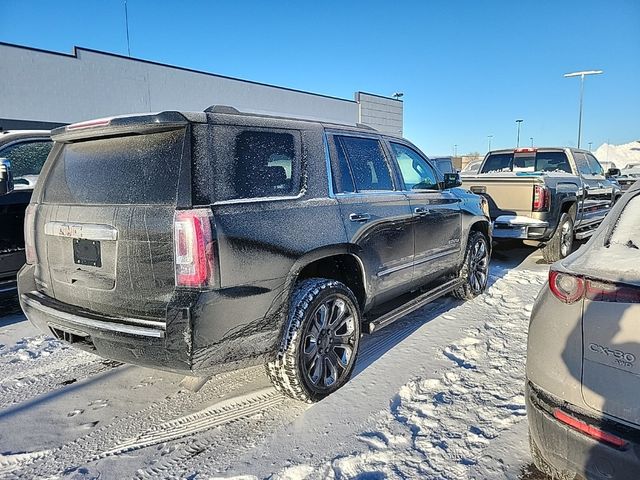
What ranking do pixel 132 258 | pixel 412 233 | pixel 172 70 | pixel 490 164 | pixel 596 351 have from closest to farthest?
1. pixel 596 351
2. pixel 132 258
3. pixel 412 233
4. pixel 490 164
5. pixel 172 70

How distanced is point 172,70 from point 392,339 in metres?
16.5

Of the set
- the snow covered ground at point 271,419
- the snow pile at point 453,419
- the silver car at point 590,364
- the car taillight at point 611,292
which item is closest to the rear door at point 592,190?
the snow pile at point 453,419

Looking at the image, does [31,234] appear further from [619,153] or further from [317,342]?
[619,153]

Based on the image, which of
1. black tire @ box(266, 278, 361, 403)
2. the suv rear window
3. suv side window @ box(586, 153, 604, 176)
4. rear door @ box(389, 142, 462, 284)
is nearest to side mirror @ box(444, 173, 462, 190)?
rear door @ box(389, 142, 462, 284)

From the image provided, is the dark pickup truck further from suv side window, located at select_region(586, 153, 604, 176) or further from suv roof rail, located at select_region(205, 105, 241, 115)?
suv side window, located at select_region(586, 153, 604, 176)

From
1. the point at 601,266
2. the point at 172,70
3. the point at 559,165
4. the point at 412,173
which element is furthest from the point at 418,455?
the point at 172,70

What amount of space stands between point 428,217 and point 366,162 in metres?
0.99

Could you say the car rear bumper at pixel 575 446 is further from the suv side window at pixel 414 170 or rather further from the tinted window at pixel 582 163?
the tinted window at pixel 582 163

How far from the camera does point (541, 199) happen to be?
23.1 feet

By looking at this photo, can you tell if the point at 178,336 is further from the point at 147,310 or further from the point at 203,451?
the point at 203,451

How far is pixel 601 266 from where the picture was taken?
2035 mm

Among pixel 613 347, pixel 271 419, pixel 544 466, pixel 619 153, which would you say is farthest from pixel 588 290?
pixel 619 153

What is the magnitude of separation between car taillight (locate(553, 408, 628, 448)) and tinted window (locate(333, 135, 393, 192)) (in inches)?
84.6

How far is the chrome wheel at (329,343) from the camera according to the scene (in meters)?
3.08
